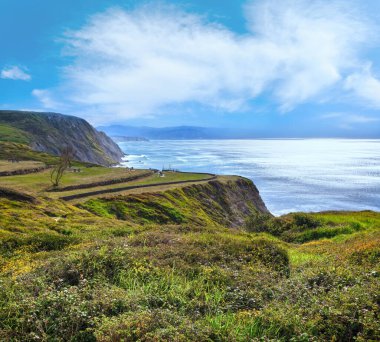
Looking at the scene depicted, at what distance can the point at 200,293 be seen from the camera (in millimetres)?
8828

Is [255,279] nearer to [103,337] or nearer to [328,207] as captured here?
[103,337]

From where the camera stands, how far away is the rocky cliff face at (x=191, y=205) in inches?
2483

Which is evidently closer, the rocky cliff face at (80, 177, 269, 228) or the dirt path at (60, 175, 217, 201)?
the rocky cliff face at (80, 177, 269, 228)

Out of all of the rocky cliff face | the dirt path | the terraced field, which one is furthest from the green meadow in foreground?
the terraced field

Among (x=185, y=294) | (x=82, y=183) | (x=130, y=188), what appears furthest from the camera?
(x=130, y=188)

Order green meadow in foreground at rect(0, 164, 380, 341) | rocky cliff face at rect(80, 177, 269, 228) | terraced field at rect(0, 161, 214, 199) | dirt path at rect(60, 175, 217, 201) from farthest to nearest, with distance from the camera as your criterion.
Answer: terraced field at rect(0, 161, 214, 199)
dirt path at rect(60, 175, 217, 201)
rocky cliff face at rect(80, 177, 269, 228)
green meadow in foreground at rect(0, 164, 380, 341)

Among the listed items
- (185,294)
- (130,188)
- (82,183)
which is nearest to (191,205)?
(130,188)

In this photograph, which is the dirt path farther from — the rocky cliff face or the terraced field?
the rocky cliff face

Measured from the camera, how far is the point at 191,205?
79.6 m

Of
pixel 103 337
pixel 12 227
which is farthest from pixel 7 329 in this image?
pixel 12 227

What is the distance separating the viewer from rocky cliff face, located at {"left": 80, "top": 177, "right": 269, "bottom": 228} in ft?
207

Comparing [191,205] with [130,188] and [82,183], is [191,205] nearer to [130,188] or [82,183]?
[130,188]

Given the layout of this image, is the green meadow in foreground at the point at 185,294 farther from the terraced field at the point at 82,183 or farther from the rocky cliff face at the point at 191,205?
the terraced field at the point at 82,183

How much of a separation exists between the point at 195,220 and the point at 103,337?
6247 centimetres
